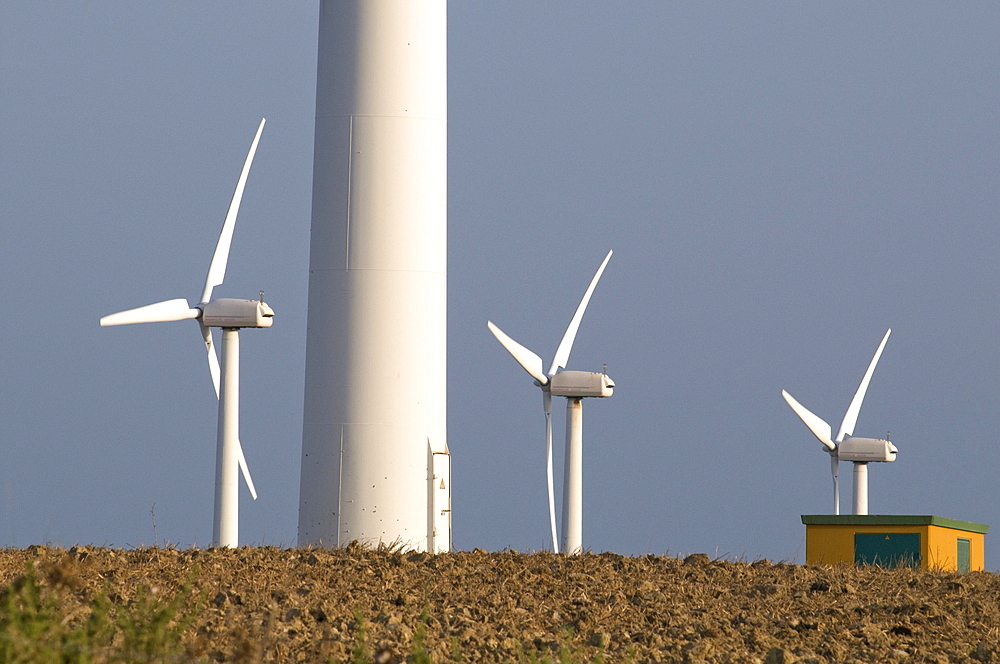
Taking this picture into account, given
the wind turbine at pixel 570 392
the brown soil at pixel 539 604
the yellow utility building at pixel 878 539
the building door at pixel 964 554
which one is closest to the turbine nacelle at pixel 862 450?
the wind turbine at pixel 570 392

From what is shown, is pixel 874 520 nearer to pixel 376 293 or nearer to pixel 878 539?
pixel 878 539

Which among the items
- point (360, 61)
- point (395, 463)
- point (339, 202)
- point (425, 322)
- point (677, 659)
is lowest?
point (677, 659)

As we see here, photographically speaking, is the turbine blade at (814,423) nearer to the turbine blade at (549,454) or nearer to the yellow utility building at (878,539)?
the turbine blade at (549,454)

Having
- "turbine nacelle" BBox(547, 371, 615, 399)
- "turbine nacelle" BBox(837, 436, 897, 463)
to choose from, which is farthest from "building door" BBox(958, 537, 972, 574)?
"turbine nacelle" BBox(837, 436, 897, 463)

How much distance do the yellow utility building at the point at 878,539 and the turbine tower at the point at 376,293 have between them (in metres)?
5.46

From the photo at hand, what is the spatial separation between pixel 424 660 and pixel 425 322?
38.1ft

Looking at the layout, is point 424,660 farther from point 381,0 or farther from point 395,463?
point 381,0

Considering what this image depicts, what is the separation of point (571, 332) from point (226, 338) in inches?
395

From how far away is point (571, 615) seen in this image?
11680 mm

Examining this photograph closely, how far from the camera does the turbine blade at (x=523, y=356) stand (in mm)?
33688

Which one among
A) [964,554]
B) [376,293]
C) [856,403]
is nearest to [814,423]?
[856,403]

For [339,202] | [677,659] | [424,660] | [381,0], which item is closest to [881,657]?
[677,659]

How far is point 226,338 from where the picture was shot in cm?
2752

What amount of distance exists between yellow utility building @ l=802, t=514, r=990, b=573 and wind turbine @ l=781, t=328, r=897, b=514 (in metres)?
17.7
